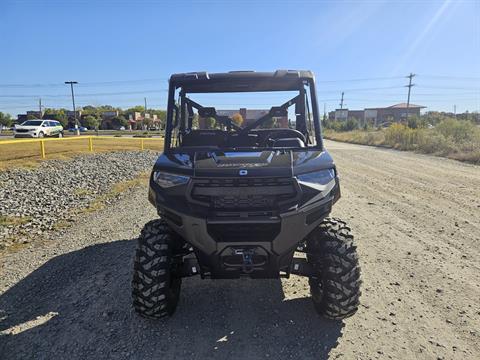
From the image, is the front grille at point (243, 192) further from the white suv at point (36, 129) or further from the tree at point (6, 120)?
the tree at point (6, 120)

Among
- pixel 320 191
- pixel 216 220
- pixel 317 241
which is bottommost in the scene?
pixel 317 241

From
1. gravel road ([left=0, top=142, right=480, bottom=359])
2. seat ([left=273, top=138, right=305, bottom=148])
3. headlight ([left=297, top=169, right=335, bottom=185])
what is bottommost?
gravel road ([left=0, top=142, right=480, bottom=359])

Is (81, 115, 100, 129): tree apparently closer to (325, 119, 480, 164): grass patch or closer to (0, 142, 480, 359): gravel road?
(325, 119, 480, 164): grass patch

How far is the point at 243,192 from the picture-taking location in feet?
9.60

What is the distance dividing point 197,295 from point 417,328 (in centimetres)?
215

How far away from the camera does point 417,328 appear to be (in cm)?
325

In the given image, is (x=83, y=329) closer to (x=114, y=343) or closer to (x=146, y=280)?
(x=114, y=343)

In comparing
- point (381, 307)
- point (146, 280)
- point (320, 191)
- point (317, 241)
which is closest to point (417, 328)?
point (381, 307)

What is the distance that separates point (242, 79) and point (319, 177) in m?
1.49

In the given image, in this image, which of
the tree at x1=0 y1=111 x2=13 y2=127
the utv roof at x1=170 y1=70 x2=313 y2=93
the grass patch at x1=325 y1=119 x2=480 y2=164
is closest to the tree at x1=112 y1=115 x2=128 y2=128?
the tree at x1=0 y1=111 x2=13 y2=127

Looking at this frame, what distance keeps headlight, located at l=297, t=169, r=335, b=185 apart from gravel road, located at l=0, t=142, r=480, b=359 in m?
1.34

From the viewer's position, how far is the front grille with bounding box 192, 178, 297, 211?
2922 millimetres

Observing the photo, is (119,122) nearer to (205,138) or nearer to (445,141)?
(445,141)

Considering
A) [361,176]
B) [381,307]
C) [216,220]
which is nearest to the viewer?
[216,220]
